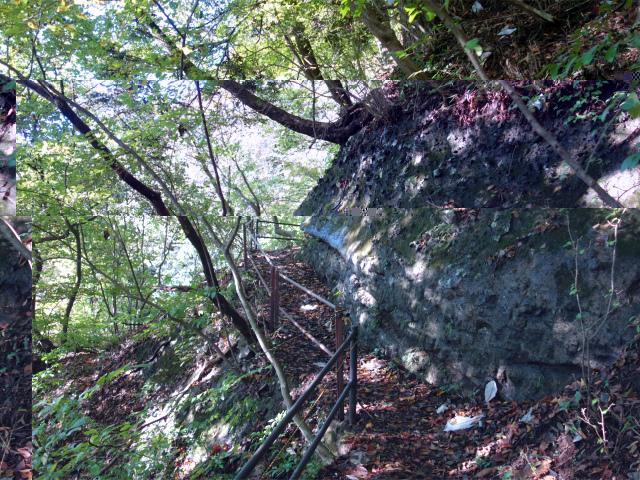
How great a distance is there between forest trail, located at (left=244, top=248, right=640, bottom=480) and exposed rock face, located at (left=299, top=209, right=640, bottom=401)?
0.10m

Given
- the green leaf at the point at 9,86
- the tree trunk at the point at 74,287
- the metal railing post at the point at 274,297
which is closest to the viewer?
the green leaf at the point at 9,86

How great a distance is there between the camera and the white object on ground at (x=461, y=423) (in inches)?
75.7

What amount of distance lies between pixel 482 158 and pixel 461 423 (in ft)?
4.38

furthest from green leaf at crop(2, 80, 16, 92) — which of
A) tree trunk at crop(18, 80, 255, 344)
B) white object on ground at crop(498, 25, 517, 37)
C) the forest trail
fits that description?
white object on ground at crop(498, 25, 517, 37)

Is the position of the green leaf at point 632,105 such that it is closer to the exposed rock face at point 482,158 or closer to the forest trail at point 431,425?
the exposed rock face at point 482,158

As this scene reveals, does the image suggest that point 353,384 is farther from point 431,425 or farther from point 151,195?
point 151,195

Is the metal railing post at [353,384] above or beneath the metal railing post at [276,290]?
beneath

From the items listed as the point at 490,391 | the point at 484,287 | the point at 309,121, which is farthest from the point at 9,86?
the point at 490,391

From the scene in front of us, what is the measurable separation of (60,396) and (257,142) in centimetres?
147

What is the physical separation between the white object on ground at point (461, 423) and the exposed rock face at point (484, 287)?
20 centimetres

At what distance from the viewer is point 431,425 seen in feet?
6.51

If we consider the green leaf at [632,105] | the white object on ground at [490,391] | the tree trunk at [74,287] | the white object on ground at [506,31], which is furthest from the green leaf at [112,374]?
the white object on ground at [506,31]

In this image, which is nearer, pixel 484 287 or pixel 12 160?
pixel 12 160

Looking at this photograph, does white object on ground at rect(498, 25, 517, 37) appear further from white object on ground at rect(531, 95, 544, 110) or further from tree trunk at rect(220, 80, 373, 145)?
tree trunk at rect(220, 80, 373, 145)
